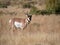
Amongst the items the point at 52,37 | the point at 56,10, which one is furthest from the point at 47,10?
Answer: the point at 52,37

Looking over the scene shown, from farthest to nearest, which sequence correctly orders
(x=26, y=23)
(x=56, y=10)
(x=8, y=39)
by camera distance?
(x=56, y=10) < (x=26, y=23) < (x=8, y=39)

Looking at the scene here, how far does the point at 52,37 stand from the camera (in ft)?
38.5

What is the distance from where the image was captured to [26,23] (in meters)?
14.8

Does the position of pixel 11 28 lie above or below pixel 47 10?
above

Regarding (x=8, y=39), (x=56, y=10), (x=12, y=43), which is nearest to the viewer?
(x=12, y=43)

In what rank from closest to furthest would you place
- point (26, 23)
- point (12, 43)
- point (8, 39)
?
1. point (12, 43)
2. point (8, 39)
3. point (26, 23)

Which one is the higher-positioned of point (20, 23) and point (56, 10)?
point (20, 23)

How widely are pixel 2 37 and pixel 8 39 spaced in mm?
A: 671

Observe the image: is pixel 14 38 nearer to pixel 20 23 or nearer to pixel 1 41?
pixel 1 41

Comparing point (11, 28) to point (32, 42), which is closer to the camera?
point (32, 42)

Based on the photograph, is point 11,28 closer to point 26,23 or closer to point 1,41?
point 26,23

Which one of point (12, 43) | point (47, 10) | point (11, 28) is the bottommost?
point (47, 10)

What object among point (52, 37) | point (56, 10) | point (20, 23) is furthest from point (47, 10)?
point (52, 37)

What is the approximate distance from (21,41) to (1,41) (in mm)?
909
